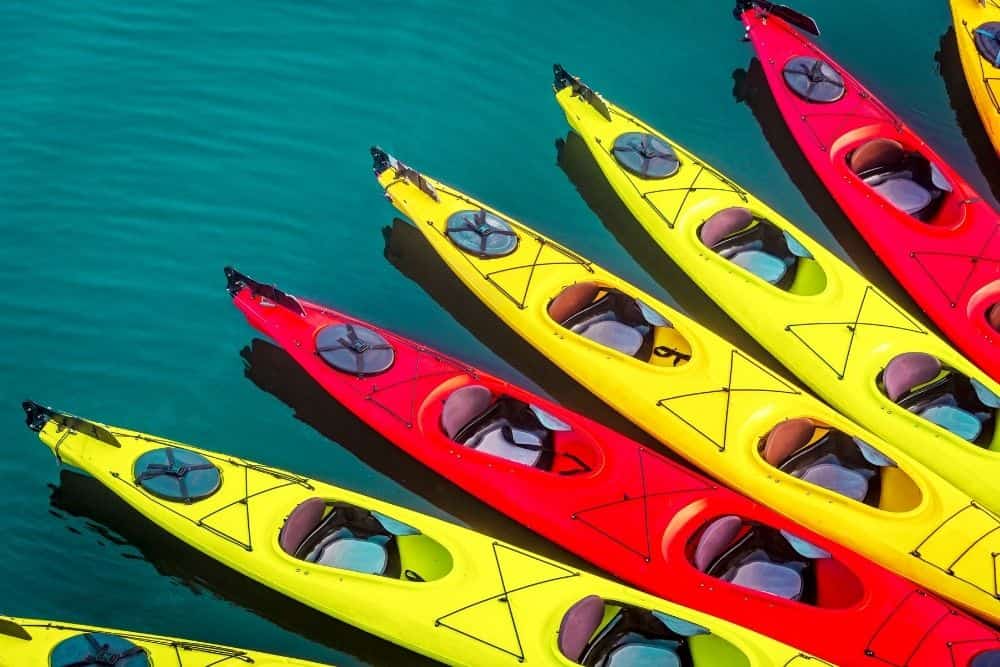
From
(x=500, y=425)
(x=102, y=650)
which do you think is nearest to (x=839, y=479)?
(x=500, y=425)

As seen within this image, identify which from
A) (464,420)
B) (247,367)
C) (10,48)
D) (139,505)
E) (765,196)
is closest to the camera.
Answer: (139,505)

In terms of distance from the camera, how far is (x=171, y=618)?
9.34 meters

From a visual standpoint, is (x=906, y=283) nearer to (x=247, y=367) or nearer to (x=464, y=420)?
(x=464, y=420)

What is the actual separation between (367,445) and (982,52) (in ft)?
26.0

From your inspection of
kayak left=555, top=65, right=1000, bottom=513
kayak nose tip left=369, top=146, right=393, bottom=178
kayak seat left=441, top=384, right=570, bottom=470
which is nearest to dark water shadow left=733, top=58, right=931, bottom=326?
kayak left=555, top=65, right=1000, bottom=513

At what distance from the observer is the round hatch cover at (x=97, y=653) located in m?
8.12

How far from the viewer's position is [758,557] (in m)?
8.98

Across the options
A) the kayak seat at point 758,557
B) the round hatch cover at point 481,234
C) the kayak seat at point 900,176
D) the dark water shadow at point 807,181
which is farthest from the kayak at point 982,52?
the kayak seat at point 758,557

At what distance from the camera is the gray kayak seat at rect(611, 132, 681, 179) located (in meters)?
11.5

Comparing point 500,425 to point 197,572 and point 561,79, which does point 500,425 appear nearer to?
point 197,572

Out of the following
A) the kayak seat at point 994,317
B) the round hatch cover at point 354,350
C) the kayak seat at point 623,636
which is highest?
the round hatch cover at point 354,350

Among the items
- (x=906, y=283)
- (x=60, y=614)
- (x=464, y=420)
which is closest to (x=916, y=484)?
(x=906, y=283)

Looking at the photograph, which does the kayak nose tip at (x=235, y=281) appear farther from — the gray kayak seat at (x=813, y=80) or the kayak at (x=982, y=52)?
the kayak at (x=982, y=52)

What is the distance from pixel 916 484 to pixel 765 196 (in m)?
4.23
